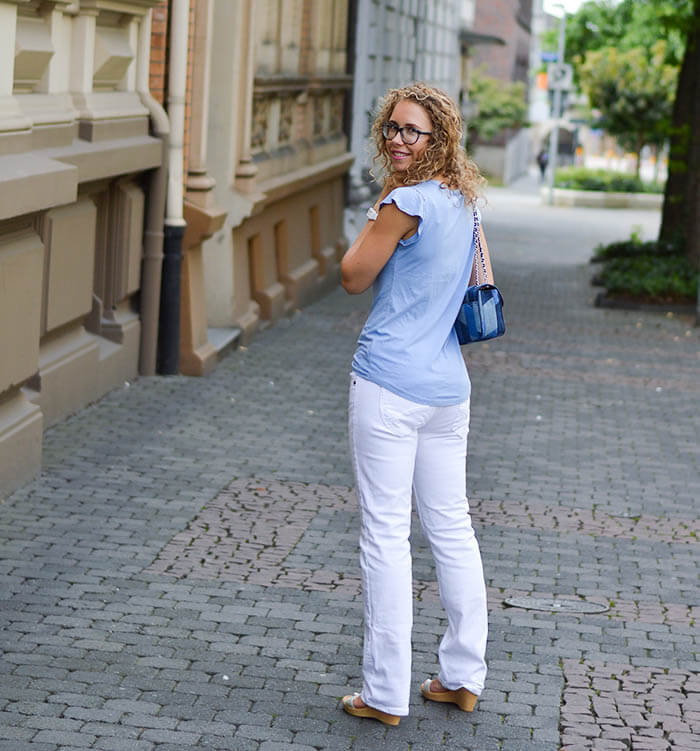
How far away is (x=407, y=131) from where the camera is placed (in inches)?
183

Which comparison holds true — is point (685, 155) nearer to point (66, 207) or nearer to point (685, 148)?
point (685, 148)

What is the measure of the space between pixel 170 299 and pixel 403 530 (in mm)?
6846

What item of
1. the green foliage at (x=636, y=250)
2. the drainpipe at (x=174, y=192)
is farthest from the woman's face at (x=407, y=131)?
the green foliage at (x=636, y=250)

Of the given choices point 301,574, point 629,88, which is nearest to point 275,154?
point 301,574

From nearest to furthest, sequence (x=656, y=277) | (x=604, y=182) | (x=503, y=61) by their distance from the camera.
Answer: (x=656, y=277), (x=604, y=182), (x=503, y=61)

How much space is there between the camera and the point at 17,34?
322 inches

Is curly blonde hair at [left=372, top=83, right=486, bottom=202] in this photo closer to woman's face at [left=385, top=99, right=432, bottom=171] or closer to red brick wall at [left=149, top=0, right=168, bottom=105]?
woman's face at [left=385, top=99, right=432, bottom=171]

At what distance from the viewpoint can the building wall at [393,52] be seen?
69.1ft

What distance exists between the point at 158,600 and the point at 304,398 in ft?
16.9

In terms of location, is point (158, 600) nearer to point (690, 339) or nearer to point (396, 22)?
point (690, 339)

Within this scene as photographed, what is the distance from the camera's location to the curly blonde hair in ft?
15.3

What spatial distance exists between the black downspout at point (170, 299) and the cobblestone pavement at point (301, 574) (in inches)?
7.8

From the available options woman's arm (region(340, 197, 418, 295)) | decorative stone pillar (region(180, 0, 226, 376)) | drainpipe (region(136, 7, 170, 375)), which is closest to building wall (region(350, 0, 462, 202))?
decorative stone pillar (region(180, 0, 226, 376))

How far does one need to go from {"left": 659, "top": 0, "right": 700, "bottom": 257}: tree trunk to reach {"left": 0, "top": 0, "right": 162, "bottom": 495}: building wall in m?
11.4
